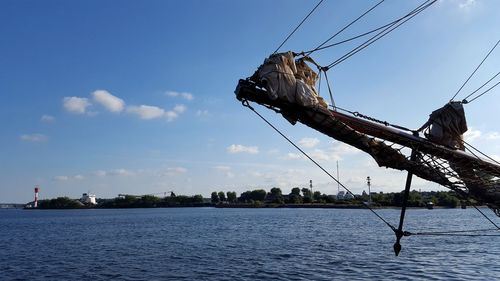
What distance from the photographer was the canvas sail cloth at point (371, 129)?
11.7m

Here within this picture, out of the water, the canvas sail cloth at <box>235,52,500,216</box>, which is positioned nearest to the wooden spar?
the canvas sail cloth at <box>235,52,500,216</box>

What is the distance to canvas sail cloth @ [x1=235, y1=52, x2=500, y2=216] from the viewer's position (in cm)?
1170

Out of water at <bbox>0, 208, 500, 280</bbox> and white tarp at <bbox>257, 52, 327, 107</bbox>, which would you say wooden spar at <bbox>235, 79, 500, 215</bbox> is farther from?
water at <bbox>0, 208, 500, 280</bbox>

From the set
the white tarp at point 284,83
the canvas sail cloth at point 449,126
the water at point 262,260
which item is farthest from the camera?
the water at point 262,260

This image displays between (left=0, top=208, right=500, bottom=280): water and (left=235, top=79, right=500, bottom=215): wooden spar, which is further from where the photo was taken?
(left=0, top=208, right=500, bottom=280): water

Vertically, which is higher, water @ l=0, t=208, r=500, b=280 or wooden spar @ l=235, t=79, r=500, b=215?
wooden spar @ l=235, t=79, r=500, b=215

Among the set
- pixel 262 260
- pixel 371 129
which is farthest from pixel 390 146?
pixel 262 260

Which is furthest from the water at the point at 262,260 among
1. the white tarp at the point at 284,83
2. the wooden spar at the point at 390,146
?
the white tarp at the point at 284,83

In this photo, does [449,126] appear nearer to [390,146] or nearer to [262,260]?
[390,146]

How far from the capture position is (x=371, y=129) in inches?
484

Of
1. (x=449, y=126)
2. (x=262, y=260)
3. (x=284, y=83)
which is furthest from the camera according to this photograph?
(x=262, y=260)

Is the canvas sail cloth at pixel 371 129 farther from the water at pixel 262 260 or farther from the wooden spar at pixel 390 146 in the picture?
the water at pixel 262 260

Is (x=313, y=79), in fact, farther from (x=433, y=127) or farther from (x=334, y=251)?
(x=334, y=251)

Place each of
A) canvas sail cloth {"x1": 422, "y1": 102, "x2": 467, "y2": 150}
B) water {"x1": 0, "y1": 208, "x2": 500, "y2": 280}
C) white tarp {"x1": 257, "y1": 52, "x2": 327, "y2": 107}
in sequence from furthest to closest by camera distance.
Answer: water {"x1": 0, "y1": 208, "x2": 500, "y2": 280}
canvas sail cloth {"x1": 422, "y1": 102, "x2": 467, "y2": 150}
white tarp {"x1": 257, "y1": 52, "x2": 327, "y2": 107}
